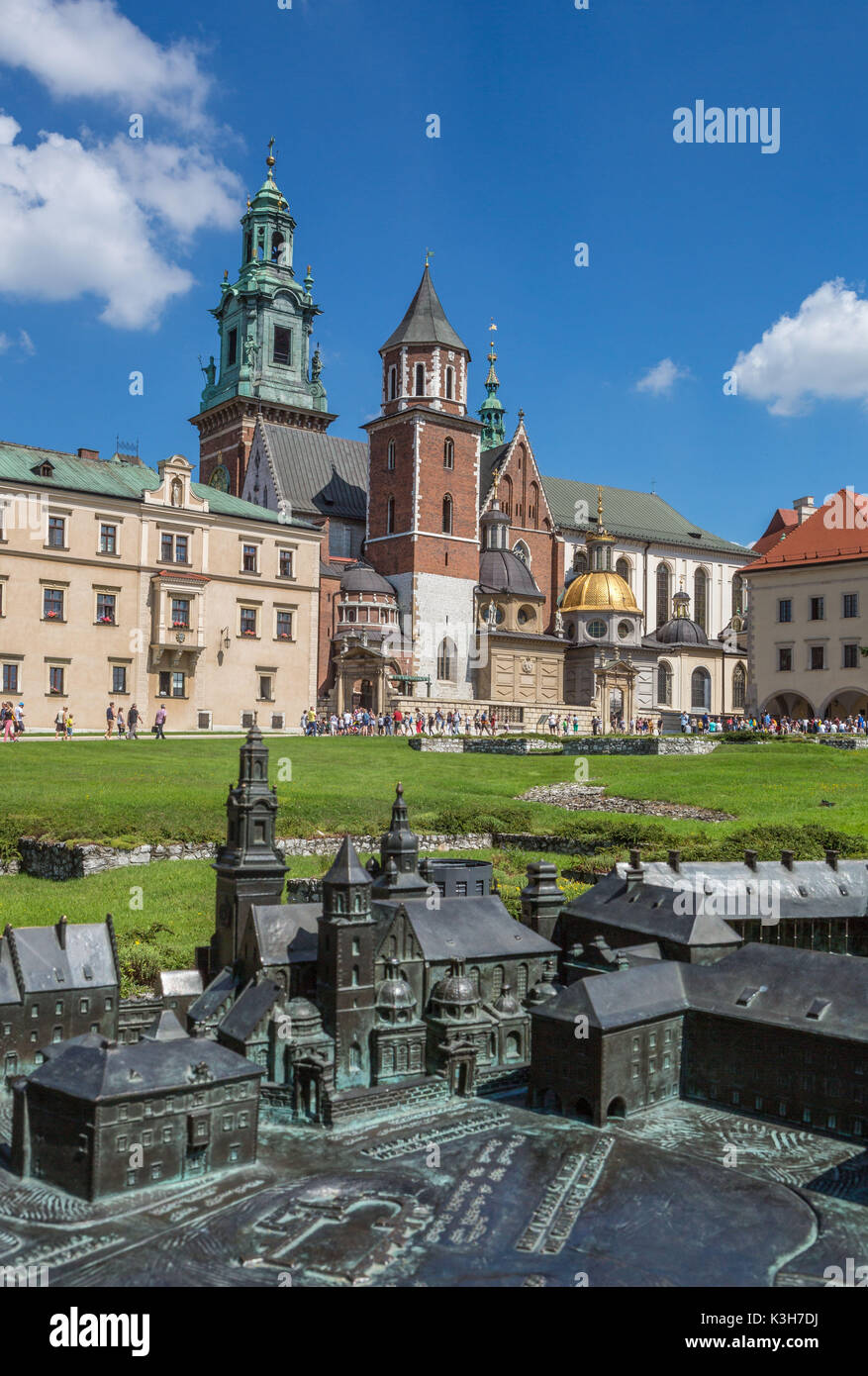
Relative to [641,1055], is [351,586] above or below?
above

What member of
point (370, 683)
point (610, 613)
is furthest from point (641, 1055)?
point (610, 613)

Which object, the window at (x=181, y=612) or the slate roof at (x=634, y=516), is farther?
the slate roof at (x=634, y=516)

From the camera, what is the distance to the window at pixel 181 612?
66.2 meters

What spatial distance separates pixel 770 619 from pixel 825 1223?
73.2m

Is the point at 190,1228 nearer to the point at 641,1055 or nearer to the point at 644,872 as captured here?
the point at 641,1055

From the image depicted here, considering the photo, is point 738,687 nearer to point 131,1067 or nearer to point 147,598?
point 147,598

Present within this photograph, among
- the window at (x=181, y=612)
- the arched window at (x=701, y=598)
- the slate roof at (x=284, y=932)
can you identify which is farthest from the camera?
the arched window at (x=701, y=598)

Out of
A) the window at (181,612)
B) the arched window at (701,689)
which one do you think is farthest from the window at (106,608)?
the arched window at (701,689)

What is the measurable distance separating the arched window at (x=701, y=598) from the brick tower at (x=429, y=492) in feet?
121

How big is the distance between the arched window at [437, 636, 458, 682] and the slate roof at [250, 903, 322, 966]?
58365mm

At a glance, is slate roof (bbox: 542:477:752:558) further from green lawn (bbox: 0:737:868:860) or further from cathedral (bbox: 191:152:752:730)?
green lawn (bbox: 0:737:868:860)

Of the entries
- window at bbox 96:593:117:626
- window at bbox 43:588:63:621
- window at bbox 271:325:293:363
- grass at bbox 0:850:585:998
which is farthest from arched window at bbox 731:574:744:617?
grass at bbox 0:850:585:998

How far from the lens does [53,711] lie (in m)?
62.2

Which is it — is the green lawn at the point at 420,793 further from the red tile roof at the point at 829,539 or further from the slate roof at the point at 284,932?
the red tile roof at the point at 829,539
